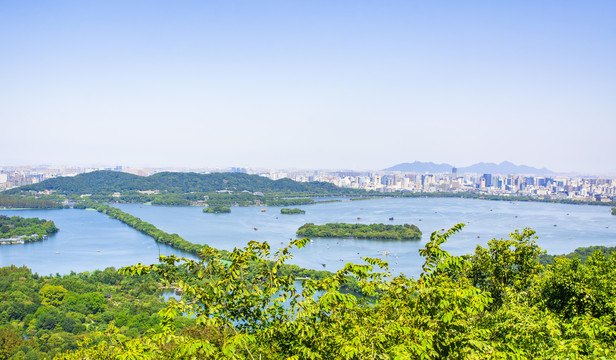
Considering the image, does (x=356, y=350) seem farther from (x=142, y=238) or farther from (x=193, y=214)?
(x=193, y=214)

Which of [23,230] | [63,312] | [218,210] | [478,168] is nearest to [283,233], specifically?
[218,210]

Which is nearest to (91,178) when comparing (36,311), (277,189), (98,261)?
(277,189)

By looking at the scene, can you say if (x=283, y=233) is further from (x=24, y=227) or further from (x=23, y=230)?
(x=24, y=227)

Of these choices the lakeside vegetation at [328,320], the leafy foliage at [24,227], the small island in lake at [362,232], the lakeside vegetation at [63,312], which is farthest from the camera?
the leafy foliage at [24,227]

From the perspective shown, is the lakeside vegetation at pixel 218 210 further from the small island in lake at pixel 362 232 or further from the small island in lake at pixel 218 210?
the small island in lake at pixel 362 232

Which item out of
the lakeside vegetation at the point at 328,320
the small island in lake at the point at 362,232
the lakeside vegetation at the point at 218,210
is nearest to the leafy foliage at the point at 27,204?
the lakeside vegetation at the point at 218,210
